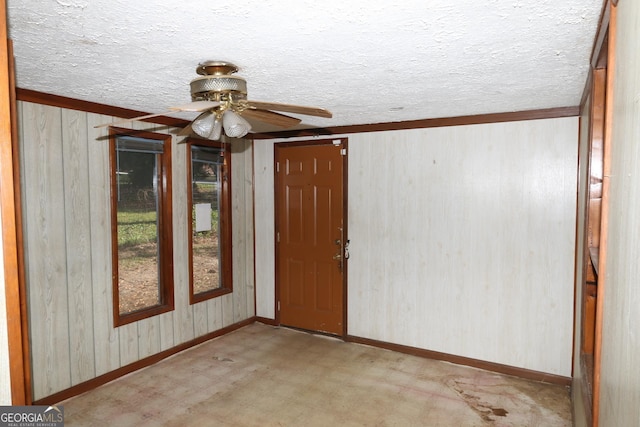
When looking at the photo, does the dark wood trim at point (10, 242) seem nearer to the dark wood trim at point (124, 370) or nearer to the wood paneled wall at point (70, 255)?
the wood paneled wall at point (70, 255)

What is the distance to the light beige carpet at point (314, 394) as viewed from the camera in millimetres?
2990

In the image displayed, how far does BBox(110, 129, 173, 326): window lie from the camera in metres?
3.56

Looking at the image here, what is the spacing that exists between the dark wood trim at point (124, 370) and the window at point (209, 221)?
1.47 ft

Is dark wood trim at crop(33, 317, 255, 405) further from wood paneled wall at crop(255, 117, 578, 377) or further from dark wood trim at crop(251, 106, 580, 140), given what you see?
dark wood trim at crop(251, 106, 580, 140)

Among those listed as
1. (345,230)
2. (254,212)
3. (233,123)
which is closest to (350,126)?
(345,230)

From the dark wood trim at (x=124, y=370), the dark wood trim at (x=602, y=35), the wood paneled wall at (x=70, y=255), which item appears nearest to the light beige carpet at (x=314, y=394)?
the dark wood trim at (x=124, y=370)

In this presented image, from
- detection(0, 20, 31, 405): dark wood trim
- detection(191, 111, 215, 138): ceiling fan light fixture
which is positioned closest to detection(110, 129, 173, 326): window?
detection(191, 111, 215, 138): ceiling fan light fixture

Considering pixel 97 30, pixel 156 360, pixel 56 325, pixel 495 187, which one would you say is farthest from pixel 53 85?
pixel 495 187

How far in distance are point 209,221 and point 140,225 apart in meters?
0.85

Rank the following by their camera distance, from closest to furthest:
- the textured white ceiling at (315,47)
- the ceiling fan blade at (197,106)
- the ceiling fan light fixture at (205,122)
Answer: the textured white ceiling at (315,47) → the ceiling fan blade at (197,106) → the ceiling fan light fixture at (205,122)

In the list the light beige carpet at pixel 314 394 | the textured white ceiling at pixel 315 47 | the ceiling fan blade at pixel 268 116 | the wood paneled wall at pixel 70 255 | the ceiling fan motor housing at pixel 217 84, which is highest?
the textured white ceiling at pixel 315 47

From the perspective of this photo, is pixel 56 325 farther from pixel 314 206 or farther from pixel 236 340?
pixel 314 206

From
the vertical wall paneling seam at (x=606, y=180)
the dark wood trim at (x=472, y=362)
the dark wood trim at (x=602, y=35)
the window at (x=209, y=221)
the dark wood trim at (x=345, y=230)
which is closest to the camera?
the vertical wall paneling seam at (x=606, y=180)

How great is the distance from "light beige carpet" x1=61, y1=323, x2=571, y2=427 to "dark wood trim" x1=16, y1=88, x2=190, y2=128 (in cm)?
232
